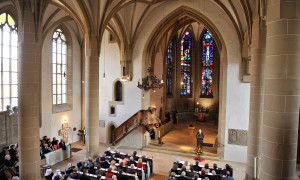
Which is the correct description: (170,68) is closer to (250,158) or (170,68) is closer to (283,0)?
(250,158)

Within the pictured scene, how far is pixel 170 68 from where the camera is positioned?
2730 centimetres

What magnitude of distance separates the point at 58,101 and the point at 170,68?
47.2 ft

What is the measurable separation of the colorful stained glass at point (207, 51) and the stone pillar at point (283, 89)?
76.4ft

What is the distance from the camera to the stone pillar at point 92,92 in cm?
1269

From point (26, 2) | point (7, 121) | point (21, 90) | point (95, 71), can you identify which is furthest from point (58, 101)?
point (26, 2)

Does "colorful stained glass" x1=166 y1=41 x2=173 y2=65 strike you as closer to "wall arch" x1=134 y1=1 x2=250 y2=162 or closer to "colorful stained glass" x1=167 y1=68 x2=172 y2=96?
"colorful stained glass" x1=167 y1=68 x2=172 y2=96

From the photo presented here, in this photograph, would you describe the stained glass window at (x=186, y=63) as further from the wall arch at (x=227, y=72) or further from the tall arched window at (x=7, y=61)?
the tall arched window at (x=7, y=61)

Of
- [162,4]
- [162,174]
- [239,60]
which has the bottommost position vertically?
[162,174]

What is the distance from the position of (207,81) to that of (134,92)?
13.5m

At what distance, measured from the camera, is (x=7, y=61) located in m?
14.1

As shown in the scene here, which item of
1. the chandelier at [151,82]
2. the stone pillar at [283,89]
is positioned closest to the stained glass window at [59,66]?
the chandelier at [151,82]

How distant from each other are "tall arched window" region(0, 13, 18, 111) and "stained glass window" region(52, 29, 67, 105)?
3.38m

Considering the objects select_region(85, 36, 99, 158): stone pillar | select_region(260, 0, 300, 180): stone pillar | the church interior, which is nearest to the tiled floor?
the church interior

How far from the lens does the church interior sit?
4.99m
